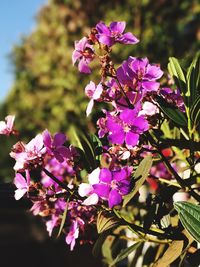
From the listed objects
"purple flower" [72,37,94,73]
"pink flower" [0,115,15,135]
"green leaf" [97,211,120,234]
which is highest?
"purple flower" [72,37,94,73]

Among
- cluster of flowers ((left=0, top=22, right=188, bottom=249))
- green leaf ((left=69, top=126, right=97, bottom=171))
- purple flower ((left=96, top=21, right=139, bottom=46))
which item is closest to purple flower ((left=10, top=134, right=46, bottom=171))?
cluster of flowers ((left=0, top=22, right=188, bottom=249))

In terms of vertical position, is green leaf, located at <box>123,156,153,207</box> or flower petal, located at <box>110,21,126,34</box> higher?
flower petal, located at <box>110,21,126,34</box>

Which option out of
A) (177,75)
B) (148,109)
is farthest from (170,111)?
(177,75)

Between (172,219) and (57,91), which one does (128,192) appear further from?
(57,91)

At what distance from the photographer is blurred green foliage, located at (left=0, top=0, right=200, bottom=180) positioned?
5.19 m

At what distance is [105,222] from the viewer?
75 cm

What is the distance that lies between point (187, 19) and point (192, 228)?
5180 millimetres

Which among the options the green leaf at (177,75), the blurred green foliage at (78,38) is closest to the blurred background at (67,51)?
the blurred green foliage at (78,38)

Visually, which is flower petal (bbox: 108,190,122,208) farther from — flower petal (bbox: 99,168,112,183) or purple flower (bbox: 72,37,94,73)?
purple flower (bbox: 72,37,94,73)

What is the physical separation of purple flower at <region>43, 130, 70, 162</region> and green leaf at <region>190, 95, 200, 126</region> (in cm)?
23

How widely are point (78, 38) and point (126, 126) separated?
200 inches

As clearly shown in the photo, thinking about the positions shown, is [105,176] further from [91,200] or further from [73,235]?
[73,235]

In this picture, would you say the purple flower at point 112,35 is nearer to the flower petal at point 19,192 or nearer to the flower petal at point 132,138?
the flower petal at point 132,138

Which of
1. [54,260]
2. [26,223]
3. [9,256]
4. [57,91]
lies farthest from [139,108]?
[26,223]
